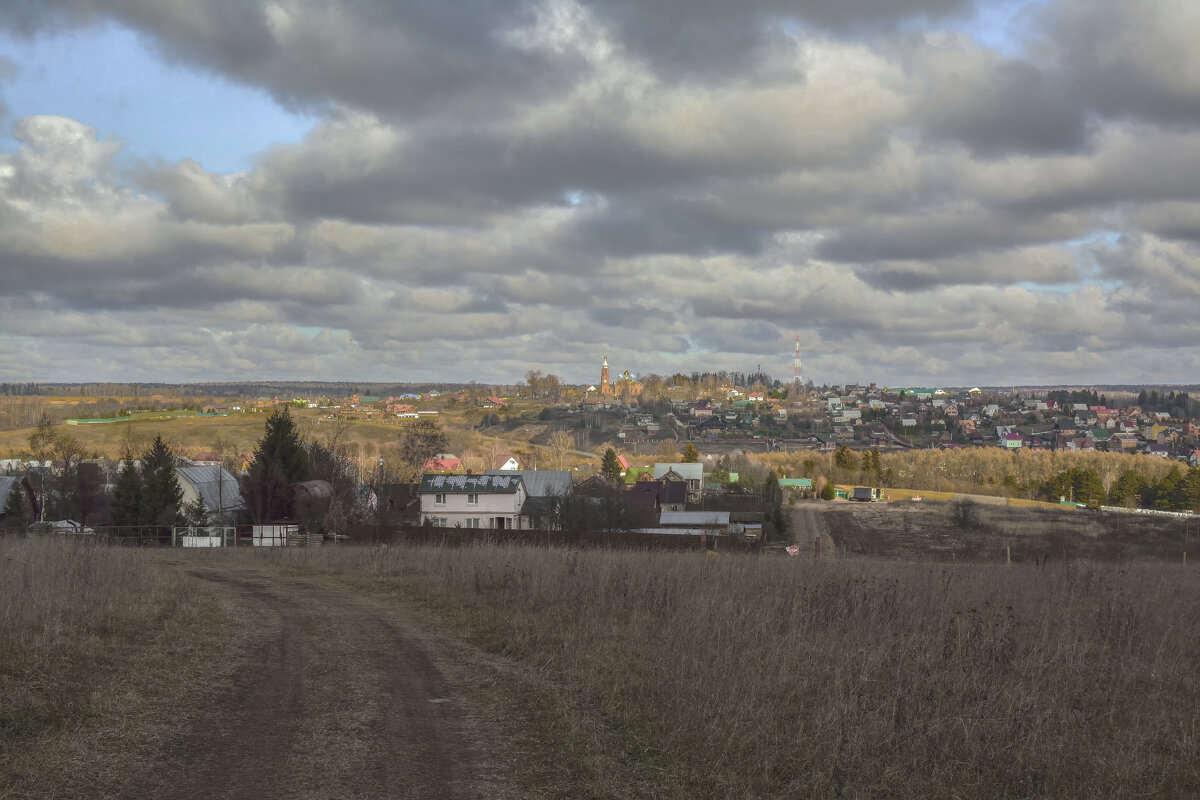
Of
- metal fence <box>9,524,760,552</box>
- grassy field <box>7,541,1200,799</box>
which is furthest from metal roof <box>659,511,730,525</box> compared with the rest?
grassy field <box>7,541,1200,799</box>

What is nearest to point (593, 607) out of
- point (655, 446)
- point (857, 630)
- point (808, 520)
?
point (857, 630)

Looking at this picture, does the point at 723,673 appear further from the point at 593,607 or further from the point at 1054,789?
the point at 593,607

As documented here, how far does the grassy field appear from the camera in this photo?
22.5 feet

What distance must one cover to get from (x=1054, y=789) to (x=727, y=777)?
2.47 m

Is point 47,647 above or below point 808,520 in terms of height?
above

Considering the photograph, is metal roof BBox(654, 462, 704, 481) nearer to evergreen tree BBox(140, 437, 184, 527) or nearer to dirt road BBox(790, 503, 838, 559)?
dirt road BBox(790, 503, 838, 559)

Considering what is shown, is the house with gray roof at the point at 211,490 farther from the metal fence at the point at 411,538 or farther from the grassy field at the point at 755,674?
the grassy field at the point at 755,674

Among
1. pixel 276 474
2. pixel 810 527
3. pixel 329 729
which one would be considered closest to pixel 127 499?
pixel 276 474

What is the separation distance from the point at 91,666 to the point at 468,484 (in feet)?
174

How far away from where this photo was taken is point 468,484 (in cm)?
6188

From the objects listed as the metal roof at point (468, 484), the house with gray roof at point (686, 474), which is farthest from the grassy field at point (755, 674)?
the house with gray roof at point (686, 474)

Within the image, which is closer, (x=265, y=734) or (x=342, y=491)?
(x=265, y=734)

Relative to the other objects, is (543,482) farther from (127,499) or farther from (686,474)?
(686,474)

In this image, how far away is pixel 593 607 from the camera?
1307cm
